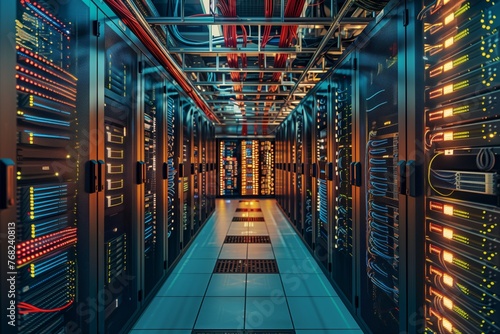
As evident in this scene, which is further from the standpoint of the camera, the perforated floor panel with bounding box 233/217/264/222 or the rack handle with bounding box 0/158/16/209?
the perforated floor panel with bounding box 233/217/264/222

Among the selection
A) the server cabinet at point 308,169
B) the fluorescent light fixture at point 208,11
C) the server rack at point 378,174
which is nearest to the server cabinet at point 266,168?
the server cabinet at point 308,169

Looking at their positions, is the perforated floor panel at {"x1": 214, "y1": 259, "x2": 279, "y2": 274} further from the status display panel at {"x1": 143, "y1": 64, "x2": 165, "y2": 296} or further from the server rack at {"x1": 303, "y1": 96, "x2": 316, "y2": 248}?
the status display panel at {"x1": 143, "y1": 64, "x2": 165, "y2": 296}

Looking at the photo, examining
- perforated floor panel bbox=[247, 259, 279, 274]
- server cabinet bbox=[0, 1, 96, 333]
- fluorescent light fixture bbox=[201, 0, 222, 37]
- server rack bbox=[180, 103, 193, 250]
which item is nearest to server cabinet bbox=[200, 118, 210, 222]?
server rack bbox=[180, 103, 193, 250]

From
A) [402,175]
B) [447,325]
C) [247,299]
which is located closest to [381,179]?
[402,175]

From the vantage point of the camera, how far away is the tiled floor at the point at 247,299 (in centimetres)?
227

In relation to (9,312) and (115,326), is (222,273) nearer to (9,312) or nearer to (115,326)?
(115,326)

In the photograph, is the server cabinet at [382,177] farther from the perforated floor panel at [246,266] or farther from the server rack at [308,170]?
the server rack at [308,170]

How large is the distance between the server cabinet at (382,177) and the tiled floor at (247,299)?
0.46 meters

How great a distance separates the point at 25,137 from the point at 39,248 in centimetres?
48

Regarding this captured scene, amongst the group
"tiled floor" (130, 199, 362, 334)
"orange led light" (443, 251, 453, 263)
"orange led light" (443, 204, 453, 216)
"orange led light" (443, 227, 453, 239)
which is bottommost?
"tiled floor" (130, 199, 362, 334)

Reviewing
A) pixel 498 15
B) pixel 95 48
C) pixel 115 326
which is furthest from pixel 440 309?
pixel 95 48

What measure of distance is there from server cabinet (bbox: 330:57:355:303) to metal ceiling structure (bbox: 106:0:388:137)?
17.4 inches

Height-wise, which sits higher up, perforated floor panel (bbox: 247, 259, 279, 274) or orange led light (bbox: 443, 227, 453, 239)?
orange led light (bbox: 443, 227, 453, 239)

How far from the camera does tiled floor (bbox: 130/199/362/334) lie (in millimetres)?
2268
